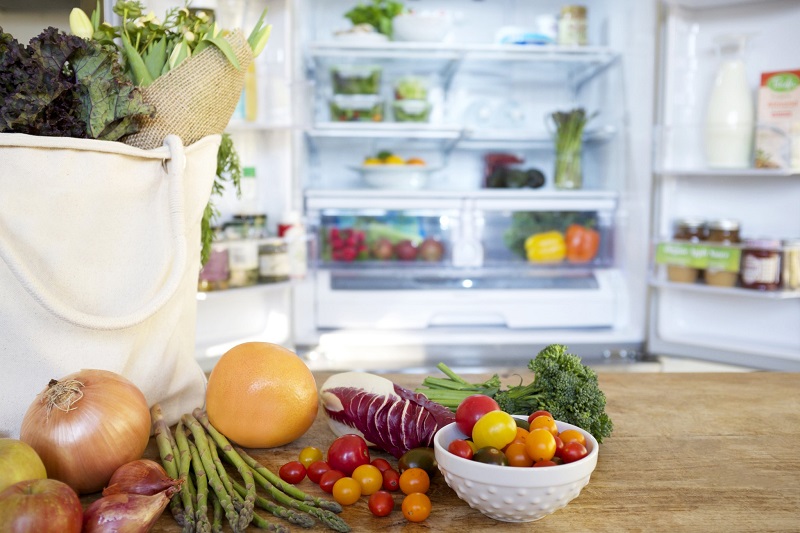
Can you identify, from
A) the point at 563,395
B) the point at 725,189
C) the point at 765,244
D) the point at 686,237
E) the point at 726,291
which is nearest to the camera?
the point at 563,395

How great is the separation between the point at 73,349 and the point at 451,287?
2.20 metres

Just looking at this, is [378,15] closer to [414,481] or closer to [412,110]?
[412,110]

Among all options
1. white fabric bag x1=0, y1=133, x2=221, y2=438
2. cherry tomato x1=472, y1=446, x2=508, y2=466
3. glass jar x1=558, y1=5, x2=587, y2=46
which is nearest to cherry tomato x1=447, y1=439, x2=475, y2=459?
cherry tomato x1=472, y1=446, x2=508, y2=466

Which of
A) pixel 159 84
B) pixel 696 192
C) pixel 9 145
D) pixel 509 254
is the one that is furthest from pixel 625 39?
pixel 9 145

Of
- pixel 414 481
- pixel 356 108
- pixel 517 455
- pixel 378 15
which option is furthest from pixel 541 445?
pixel 378 15

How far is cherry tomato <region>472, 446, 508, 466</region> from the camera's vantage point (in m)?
0.56

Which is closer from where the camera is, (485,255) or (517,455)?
(517,455)

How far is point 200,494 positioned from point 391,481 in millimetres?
166

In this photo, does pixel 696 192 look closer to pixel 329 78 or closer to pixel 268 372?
pixel 329 78

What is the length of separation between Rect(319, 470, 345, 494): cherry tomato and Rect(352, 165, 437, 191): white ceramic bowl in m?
2.26

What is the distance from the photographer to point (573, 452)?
0.57 metres

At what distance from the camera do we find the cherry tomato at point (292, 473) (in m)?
0.66

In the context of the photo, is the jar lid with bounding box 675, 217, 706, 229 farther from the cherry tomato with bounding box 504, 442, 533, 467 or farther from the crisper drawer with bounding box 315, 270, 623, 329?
the cherry tomato with bounding box 504, 442, 533, 467

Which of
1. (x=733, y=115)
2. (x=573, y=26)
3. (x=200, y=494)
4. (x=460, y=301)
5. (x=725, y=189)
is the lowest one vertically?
(x=460, y=301)
